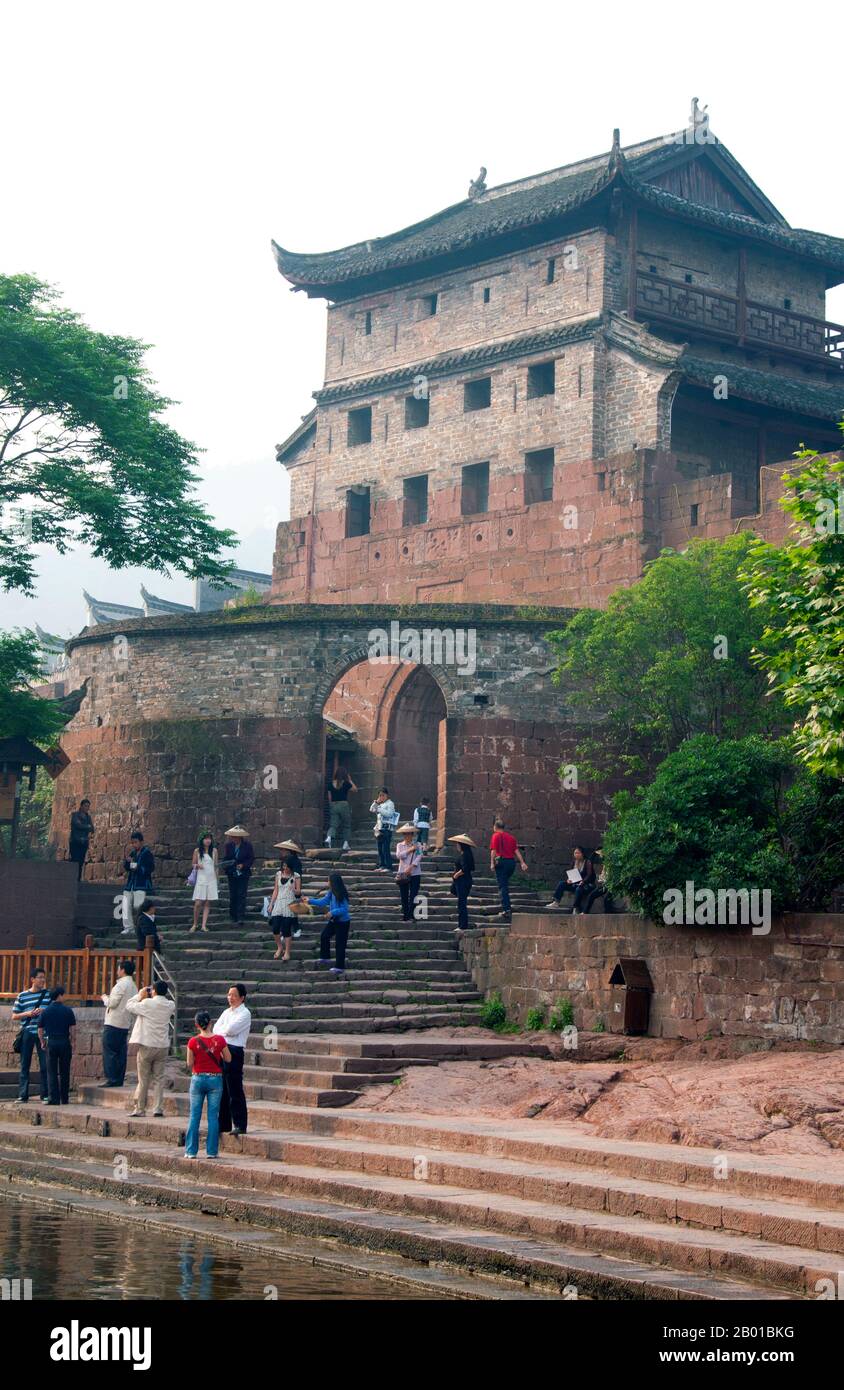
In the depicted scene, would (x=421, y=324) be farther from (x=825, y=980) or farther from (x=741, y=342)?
(x=825, y=980)

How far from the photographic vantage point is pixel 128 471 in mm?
27438

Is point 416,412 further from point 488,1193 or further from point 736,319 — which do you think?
point 488,1193

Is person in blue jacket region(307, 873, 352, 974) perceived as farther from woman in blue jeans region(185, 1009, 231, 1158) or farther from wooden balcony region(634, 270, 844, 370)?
wooden balcony region(634, 270, 844, 370)

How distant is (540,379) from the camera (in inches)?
1454

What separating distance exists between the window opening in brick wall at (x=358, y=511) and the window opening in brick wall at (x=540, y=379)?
4974 millimetres

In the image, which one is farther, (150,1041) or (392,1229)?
(150,1041)

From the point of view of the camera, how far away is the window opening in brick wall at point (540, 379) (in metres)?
36.7

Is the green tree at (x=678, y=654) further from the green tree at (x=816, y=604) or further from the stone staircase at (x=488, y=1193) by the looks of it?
the stone staircase at (x=488, y=1193)

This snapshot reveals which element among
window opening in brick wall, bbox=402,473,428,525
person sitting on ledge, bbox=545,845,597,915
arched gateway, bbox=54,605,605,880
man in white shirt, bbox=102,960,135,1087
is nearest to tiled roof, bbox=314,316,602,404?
window opening in brick wall, bbox=402,473,428,525

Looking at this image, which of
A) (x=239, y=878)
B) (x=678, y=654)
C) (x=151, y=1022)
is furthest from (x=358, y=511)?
(x=151, y=1022)

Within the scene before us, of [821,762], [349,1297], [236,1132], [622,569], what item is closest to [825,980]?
[821,762]

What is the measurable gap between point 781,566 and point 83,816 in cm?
1424

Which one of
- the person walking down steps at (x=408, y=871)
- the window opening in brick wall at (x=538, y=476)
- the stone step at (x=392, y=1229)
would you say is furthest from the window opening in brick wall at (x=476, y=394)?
the stone step at (x=392, y=1229)

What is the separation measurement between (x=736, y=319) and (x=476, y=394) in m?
5.73
